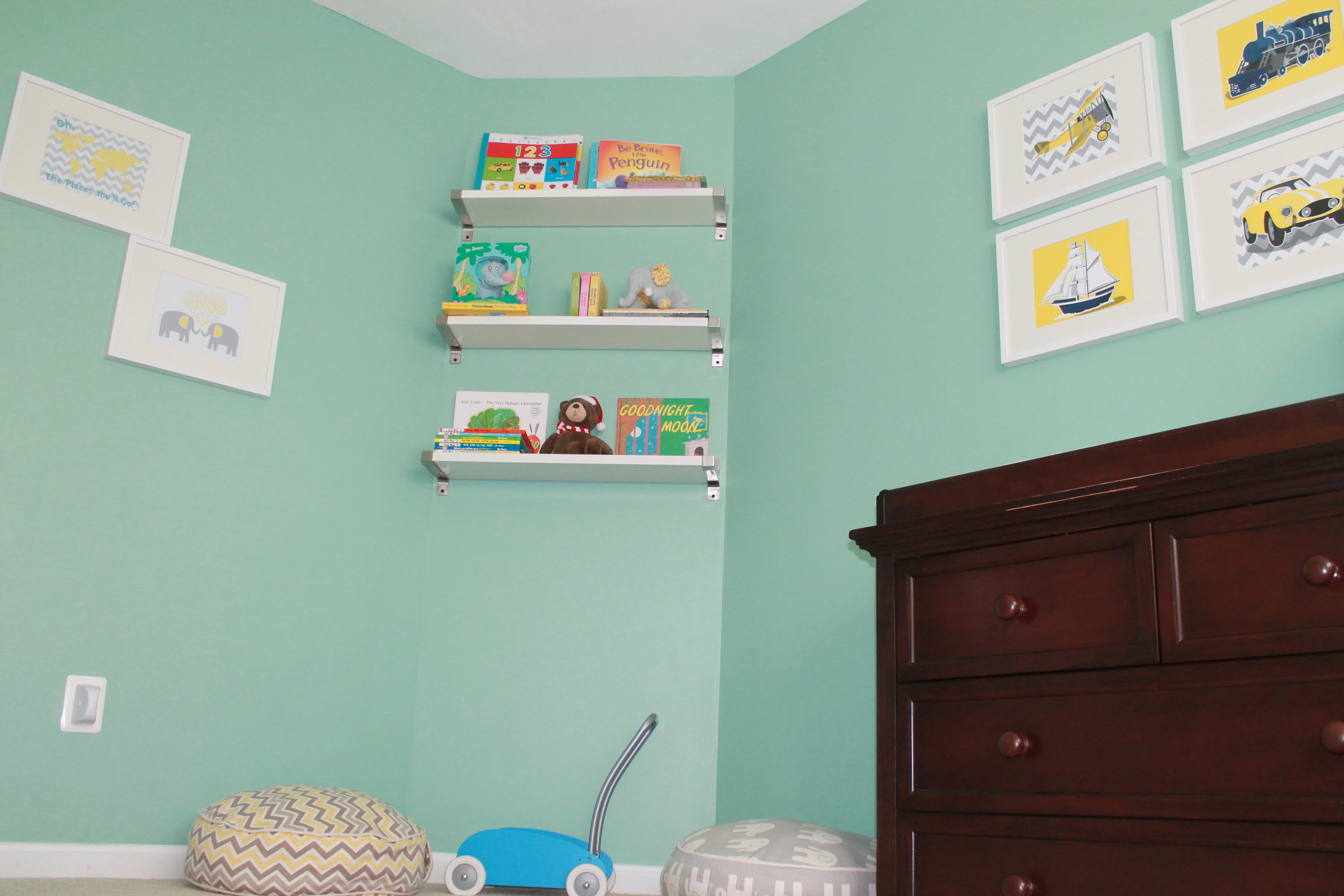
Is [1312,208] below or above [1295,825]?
above

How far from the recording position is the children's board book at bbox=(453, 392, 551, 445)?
2609 millimetres

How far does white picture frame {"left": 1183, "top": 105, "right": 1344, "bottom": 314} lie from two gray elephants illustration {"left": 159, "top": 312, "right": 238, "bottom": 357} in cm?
202

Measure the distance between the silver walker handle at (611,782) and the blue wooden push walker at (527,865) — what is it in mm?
34

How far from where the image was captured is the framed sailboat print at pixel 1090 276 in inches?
69.4

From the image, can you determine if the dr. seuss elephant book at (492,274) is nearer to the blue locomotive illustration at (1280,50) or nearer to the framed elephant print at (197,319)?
the framed elephant print at (197,319)

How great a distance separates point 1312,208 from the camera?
1589 mm

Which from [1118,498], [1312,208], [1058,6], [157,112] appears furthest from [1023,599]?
[157,112]

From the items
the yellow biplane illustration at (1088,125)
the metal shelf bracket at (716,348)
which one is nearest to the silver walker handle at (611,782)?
the metal shelf bracket at (716,348)

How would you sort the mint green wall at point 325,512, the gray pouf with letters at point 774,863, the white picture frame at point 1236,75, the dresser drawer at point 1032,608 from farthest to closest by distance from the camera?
the mint green wall at point 325,512
the white picture frame at point 1236,75
the gray pouf with letters at point 774,863
the dresser drawer at point 1032,608

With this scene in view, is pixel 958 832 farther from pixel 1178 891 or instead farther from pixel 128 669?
pixel 128 669

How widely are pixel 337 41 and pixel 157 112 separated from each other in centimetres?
57

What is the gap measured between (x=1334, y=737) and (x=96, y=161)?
244cm

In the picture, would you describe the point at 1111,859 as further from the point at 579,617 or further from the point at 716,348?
the point at 716,348

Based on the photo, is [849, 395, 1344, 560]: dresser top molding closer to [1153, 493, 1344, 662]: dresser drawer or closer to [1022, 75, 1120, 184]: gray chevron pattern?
[1153, 493, 1344, 662]: dresser drawer
